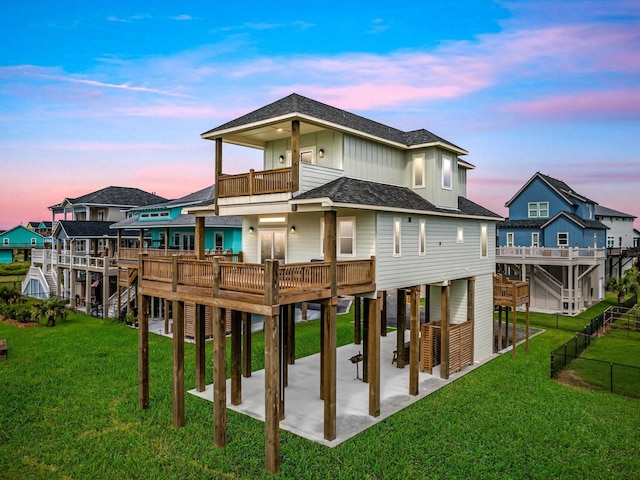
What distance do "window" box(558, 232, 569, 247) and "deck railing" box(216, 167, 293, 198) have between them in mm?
34511

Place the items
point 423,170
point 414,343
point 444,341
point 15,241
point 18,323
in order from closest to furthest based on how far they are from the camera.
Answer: point 414,343
point 444,341
point 423,170
point 18,323
point 15,241


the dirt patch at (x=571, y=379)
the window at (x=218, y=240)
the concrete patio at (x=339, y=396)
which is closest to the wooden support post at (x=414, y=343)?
the concrete patio at (x=339, y=396)

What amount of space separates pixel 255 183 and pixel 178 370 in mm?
7079

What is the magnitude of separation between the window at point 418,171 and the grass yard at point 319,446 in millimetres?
9194

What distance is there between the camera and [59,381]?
1772 cm

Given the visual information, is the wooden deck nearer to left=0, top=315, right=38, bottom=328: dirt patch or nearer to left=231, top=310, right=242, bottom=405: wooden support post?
left=231, top=310, right=242, bottom=405: wooden support post

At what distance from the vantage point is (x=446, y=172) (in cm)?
2022

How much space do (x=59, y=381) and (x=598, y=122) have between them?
3934 cm

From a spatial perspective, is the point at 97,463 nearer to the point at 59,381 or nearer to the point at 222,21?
the point at 59,381

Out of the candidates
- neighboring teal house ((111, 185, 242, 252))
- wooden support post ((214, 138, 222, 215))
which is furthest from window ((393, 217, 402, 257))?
neighboring teal house ((111, 185, 242, 252))

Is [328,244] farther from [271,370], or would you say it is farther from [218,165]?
[218,165]

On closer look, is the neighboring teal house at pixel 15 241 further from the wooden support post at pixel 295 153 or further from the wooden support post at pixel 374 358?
the wooden support post at pixel 374 358

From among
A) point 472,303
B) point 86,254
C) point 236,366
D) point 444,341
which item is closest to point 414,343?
point 444,341

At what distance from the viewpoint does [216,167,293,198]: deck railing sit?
48.5 ft
